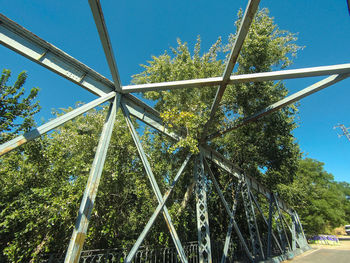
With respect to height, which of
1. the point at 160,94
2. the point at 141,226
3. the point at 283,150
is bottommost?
the point at 141,226

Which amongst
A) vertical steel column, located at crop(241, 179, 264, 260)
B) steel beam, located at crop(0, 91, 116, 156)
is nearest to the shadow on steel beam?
vertical steel column, located at crop(241, 179, 264, 260)

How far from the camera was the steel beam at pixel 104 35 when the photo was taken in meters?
2.44

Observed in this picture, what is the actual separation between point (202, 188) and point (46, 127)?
5106 millimetres

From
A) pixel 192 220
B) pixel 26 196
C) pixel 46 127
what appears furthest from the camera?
pixel 192 220

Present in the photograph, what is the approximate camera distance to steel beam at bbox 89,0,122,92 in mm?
2436

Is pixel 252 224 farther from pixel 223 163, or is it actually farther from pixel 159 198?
pixel 159 198

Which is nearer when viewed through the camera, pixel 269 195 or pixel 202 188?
pixel 202 188

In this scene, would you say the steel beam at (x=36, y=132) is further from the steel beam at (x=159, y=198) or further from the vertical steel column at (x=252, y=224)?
the vertical steel column at (x=252, y=224)

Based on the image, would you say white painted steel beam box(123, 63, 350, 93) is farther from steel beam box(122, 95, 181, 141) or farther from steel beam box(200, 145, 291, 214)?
steel beam box(200, 145, 291, 214)

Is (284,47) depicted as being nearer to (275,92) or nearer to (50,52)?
(275,92)

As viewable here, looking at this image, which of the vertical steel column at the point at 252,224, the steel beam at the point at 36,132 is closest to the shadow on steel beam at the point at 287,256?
the vertical steel column at the point at 252,224

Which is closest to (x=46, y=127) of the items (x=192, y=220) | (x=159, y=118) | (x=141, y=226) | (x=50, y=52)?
(x=50, y=52)

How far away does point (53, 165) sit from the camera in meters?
5.99

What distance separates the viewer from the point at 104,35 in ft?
9.18
